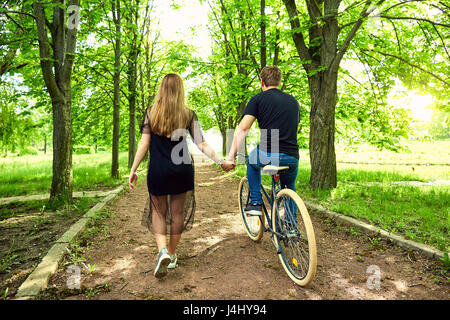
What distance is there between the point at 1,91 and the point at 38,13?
385 cm

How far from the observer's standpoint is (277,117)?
11.0ft

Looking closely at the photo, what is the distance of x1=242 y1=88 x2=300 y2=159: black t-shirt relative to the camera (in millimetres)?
3346

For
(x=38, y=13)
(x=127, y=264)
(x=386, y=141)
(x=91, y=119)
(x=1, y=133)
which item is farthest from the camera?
(x=91, y=119)

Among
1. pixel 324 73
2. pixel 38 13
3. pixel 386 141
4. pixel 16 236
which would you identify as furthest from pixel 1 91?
pixel 386 141

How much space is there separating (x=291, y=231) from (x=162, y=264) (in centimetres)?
144

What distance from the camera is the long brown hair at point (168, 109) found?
3012 mm

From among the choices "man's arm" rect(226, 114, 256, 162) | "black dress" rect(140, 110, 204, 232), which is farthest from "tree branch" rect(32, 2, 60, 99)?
"man's arm" rect(226, 114, 256, 162)

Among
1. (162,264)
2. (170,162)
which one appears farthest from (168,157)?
(162,264)

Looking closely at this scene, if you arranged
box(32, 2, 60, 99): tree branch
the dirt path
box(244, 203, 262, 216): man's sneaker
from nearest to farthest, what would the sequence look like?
the dirt path < box(244, 203, 262, 216): man's sneaker < box(32, 2, 60, 99): tree branch

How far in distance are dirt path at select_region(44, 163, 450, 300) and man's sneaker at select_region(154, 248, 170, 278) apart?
0.11 meters

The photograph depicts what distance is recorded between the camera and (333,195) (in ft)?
22.1

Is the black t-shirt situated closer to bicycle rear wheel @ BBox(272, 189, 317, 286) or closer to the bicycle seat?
the bicycle seat

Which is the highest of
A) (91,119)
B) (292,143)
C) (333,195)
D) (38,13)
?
(38,13)
